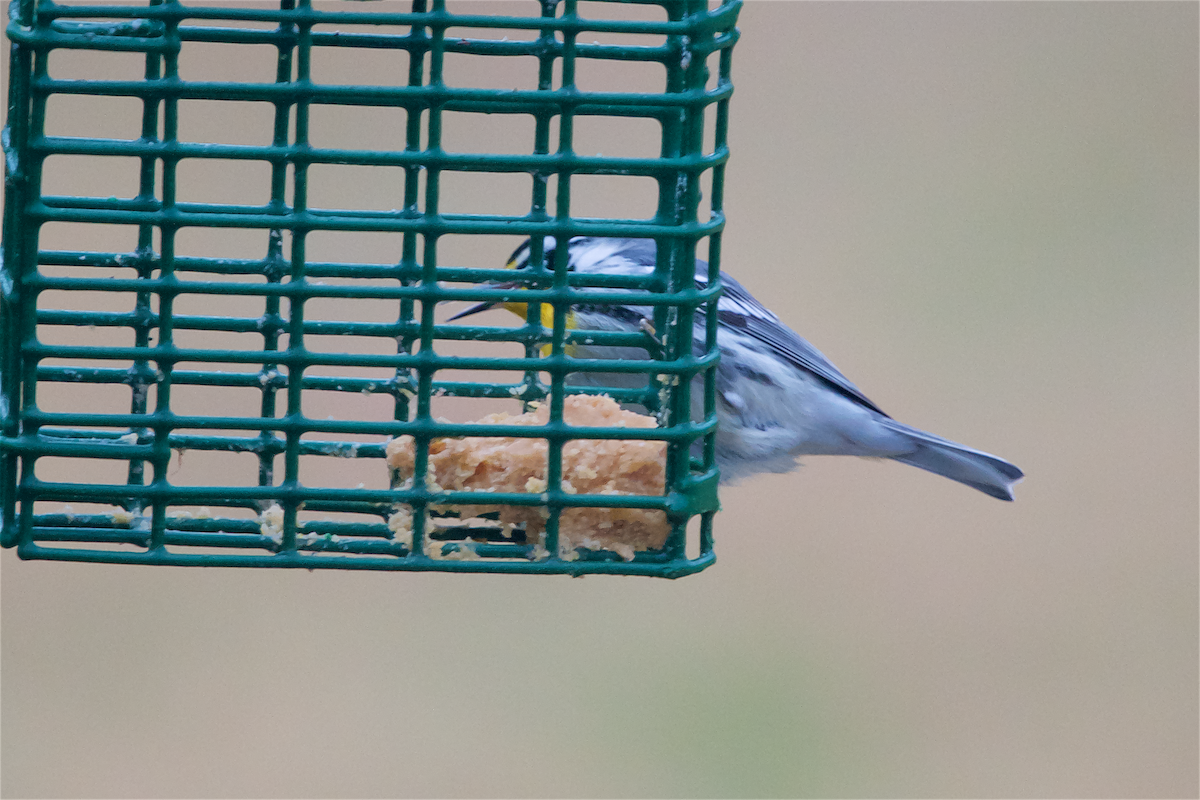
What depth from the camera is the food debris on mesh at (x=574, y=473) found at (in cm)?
214

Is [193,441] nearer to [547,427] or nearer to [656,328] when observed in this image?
[547,427]

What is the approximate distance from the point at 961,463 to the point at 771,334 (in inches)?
30.0

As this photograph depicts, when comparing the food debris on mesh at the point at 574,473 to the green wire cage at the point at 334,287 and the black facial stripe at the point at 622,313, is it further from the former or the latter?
the black facial stripe at the point at 622,313

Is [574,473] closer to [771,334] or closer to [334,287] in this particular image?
[334,287]

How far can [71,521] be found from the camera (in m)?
2.12

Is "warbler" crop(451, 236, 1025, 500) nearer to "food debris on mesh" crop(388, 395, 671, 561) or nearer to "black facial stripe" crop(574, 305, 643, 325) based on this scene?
"black facial stripe" crop(574, 305, 643, 325)

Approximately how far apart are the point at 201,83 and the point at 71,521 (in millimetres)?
771

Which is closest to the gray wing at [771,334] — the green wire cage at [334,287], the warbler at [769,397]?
the warbler at [769,397]

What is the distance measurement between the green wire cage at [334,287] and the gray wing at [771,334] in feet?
3.97

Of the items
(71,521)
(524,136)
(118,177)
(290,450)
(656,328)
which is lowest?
(71,521)

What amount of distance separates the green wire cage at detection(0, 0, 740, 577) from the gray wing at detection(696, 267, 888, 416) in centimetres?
121

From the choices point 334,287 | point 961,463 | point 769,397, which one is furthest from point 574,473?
point 961,463

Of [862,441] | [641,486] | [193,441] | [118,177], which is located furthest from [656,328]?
[118,177]

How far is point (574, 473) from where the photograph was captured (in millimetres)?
2193
